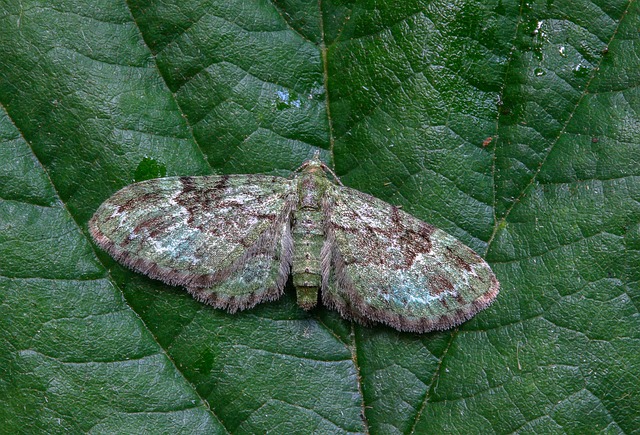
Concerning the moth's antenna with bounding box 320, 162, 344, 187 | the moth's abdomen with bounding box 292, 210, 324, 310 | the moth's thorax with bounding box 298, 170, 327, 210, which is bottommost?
the moth's abdomen with bounding box 292, 210, 324, 310

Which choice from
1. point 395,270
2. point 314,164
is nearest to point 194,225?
point 314,164

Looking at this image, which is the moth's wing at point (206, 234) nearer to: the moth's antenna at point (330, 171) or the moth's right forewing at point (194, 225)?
the moth's right forewing at point (194, 225)

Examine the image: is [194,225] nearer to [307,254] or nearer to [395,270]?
[307,254]

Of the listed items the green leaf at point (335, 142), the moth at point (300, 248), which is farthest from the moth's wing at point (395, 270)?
the green leaf at point (335, 142)

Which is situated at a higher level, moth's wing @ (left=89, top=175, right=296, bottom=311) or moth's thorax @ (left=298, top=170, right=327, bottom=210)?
moth's thorax @ (left=298, top=170, right=327, bottom=210)

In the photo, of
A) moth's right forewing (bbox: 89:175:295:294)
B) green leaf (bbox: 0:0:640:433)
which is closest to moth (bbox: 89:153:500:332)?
moth's right forewing (bbox: 89:175:295:294)

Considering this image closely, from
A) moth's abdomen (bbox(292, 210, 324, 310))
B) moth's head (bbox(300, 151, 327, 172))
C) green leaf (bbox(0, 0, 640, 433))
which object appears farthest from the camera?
moth's head (bbox(300, 151, 327, 172))

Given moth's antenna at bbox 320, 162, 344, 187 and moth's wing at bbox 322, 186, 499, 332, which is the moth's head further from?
moth's wing at bbox 322, 186, 499, 332
